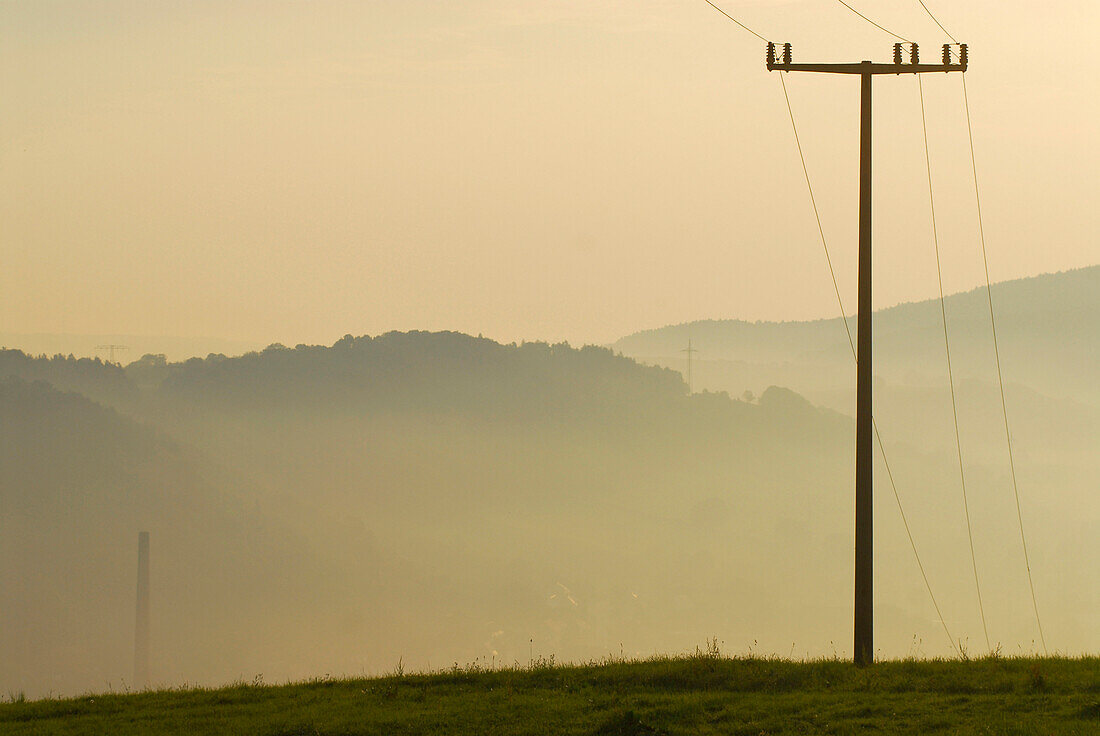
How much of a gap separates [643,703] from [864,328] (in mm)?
6565

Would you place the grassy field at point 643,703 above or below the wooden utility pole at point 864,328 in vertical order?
below

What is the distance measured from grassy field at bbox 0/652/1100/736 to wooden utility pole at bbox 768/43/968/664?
98cm

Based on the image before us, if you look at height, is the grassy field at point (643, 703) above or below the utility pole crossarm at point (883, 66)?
below

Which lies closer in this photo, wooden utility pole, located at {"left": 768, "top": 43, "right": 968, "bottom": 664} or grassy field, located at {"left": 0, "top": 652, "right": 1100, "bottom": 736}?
grassy field, located at {"left": 0, "top": 652, "right": 1100, "bottom": 736}

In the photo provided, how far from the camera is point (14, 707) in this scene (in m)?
16.9

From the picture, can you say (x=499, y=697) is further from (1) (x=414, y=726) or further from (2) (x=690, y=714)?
(2) (x=690, y=714)

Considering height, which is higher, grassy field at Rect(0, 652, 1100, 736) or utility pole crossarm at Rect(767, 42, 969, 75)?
utility pole crossarm at Rect(767, 42, 969, 75)

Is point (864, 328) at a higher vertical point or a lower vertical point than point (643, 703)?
higher

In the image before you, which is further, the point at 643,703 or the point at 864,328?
the point at 864,328

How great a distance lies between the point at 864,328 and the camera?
58.4ft

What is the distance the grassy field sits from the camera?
1407cm

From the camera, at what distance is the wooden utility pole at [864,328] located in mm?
17625

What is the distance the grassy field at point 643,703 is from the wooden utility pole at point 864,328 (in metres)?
0.98

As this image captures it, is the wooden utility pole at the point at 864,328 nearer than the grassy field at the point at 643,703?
No
